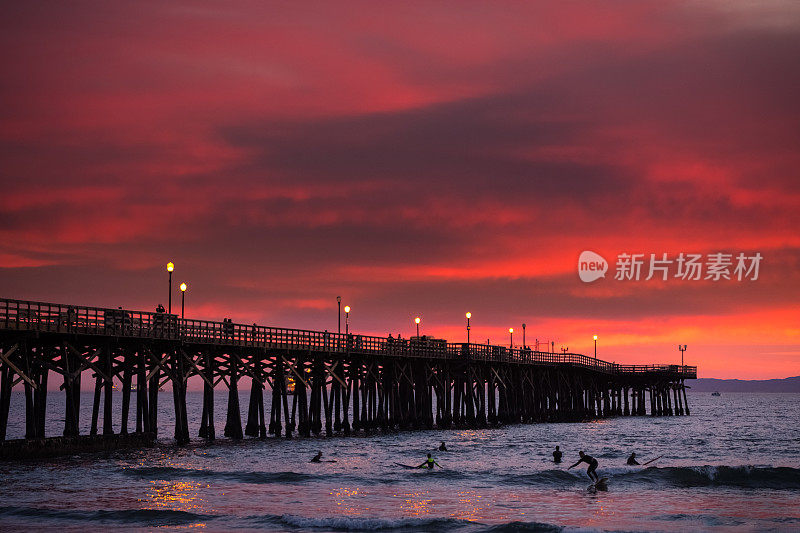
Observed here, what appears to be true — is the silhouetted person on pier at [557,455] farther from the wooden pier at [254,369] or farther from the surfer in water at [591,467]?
the wooden pier at [254,369]

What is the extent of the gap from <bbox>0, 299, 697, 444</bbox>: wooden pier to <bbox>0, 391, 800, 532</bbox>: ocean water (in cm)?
277

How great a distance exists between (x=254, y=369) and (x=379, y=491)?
→ 18.3 metres

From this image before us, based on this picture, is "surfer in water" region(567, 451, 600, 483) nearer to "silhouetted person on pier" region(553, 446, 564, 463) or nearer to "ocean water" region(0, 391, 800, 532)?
"ocean water" region(0, 391, 800, 532)

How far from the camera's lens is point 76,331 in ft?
131

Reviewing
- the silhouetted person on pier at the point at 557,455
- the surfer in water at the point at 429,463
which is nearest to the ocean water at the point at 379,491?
the surfer in water at the point at 429,463

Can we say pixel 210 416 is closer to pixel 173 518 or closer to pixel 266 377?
pixel 266 377

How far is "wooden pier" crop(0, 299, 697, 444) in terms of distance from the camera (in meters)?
40.2

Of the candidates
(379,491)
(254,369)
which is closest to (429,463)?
(379,491)

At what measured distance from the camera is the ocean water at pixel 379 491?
28.6m

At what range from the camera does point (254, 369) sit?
52.6 m

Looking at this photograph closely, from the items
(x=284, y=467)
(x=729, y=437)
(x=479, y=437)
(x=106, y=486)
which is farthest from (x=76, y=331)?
(x=729, y=437)

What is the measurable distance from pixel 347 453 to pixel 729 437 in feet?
132

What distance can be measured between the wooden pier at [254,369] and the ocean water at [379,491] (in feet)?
9.09

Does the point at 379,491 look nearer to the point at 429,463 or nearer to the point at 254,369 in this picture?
the point at 429,463
